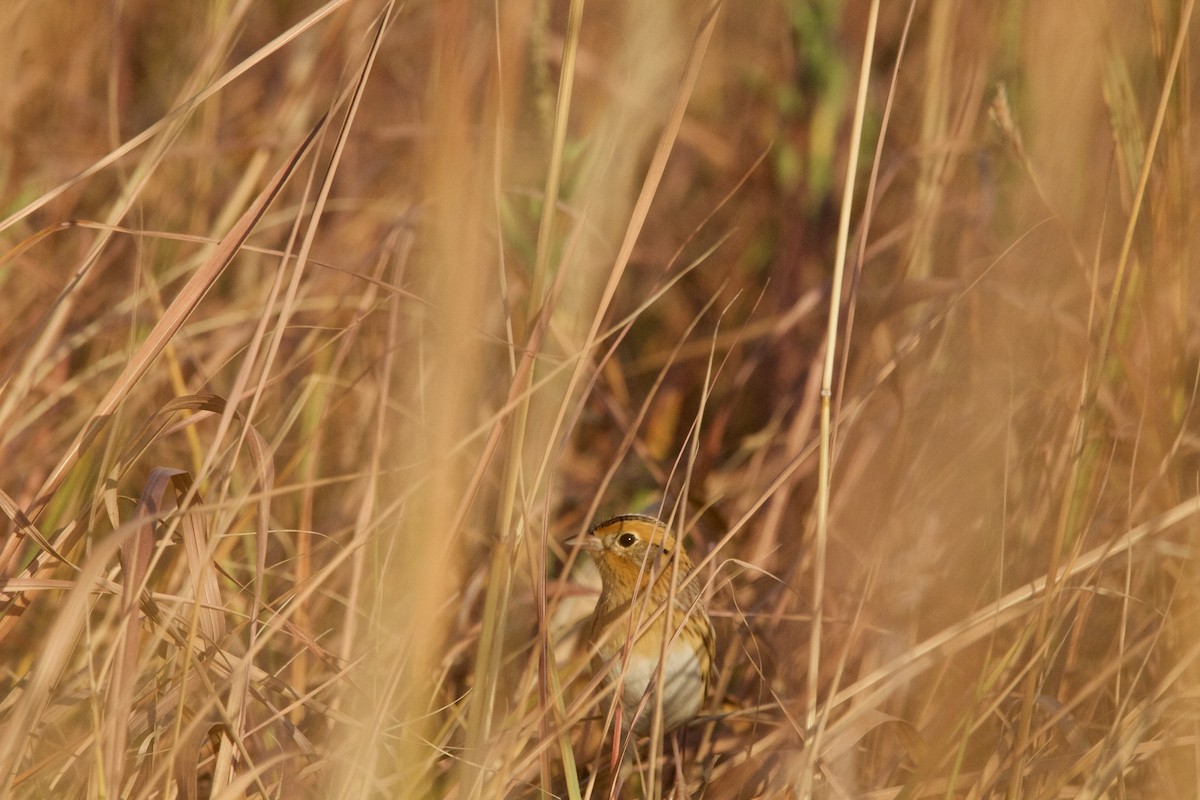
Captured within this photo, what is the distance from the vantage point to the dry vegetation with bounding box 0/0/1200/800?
1.17 meters

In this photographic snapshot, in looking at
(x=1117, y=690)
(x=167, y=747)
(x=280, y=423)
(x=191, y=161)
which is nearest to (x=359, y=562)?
(x=167, y=747)

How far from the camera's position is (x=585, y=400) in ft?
5.49

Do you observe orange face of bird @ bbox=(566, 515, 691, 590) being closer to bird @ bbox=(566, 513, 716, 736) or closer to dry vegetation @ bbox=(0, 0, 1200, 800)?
bird @ bbox=(566, 513, 716, 736)

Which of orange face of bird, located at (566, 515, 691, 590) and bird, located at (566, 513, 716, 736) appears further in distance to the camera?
orange face of bird, located at (566, 515, 691, 590)

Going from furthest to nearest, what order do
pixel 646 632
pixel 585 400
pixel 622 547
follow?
pixel 622 547
pixel 646 632
pixel 585 400

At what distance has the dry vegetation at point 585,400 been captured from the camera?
1.17 metres

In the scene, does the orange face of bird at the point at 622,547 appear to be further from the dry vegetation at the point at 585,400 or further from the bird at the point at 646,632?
the dry vegetation at the point at 585,400

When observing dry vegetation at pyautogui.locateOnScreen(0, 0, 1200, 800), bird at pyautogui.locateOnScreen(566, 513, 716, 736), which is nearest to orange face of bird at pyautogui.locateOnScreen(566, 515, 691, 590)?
bird at pyautogui.locateOnScreen(566, 513, 716, 736)

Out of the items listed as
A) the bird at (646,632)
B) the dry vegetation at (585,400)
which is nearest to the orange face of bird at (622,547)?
the bird at (646,632)

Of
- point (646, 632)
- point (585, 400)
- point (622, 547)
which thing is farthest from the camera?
point (622, 547)

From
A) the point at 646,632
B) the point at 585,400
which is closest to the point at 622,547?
the point at 646,632

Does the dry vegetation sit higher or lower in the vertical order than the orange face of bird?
higher

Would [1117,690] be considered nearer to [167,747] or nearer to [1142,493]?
[1142,493]

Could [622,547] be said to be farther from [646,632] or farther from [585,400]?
[585,400]
